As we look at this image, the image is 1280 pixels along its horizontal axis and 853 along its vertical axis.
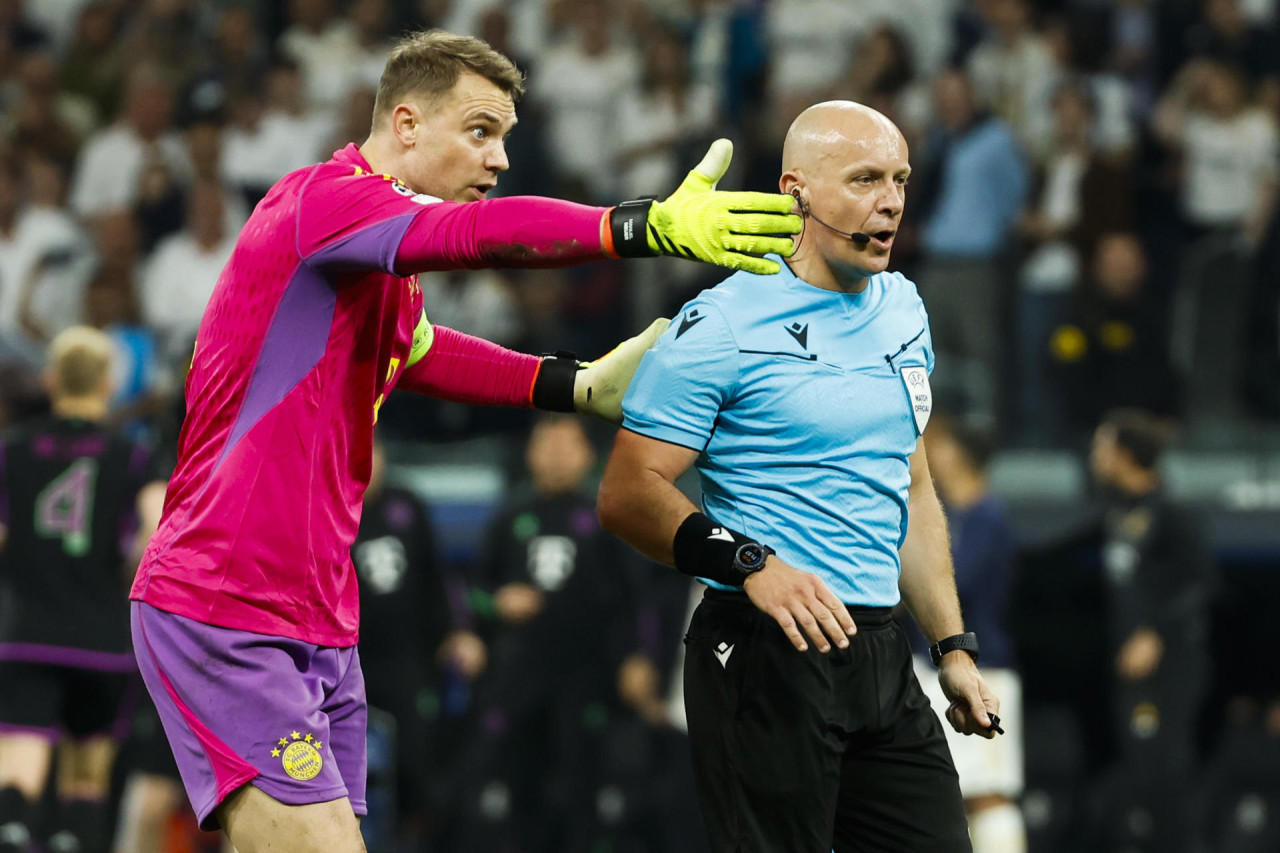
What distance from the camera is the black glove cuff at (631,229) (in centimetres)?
336

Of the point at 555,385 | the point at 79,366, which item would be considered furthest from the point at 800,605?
the point at 79,366

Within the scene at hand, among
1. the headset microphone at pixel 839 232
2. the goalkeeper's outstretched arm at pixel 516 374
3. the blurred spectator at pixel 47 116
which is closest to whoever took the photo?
the headset microphone at pixel 839 232

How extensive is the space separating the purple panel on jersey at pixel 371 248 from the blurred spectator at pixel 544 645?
5505 millimetres

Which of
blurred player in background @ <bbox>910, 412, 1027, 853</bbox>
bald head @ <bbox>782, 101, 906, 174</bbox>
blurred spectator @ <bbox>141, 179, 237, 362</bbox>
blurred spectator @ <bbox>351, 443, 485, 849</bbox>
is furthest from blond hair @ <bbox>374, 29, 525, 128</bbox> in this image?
blurred spectator @ <bbox>141, 179, 237, 362</bbox>

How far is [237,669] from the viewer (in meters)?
3.78

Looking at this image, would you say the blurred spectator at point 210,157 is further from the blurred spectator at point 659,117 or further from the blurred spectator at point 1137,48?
the blurred spectator at point 1137,48

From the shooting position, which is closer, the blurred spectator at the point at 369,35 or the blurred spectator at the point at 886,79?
the blurred spectator at the point at 886,79

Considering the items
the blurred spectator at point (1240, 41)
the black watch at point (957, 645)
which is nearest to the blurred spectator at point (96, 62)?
the blurred spectator at point (1240, 41)

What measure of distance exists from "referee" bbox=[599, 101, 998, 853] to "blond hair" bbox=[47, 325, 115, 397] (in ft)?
13.4

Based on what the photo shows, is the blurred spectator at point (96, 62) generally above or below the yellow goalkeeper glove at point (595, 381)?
above

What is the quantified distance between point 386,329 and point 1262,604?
24.7ft

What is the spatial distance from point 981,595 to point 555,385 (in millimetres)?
4362

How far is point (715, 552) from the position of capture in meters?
3.96

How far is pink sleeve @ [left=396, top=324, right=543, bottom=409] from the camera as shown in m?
4.49
